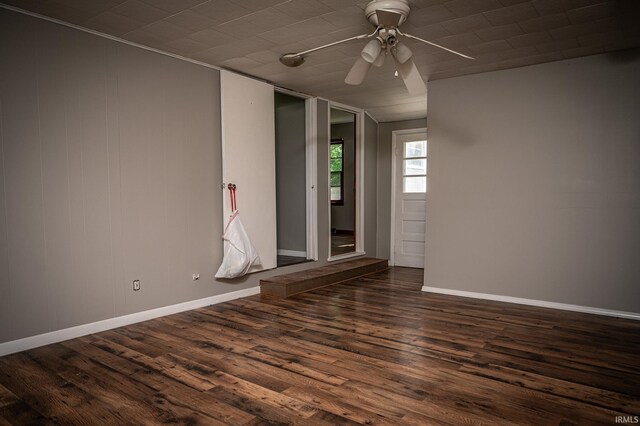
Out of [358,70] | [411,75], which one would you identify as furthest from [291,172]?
[411,75]

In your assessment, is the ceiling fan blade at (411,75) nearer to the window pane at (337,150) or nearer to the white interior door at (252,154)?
the white interior door at (252,154)

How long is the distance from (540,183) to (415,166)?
2542 millimetres

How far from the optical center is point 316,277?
492 cm

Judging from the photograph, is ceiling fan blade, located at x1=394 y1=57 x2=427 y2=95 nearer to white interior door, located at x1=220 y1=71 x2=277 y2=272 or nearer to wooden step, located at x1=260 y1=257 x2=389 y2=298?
white interior door, located at x1=220 y1=71 x2=277 y2=272

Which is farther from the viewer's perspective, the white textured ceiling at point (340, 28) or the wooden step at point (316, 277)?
the wooden step at point (316, 277)

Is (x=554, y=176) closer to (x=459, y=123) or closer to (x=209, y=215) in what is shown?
(x=459, y=123)

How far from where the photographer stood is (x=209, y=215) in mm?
4199

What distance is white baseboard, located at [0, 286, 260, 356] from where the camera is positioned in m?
2.92

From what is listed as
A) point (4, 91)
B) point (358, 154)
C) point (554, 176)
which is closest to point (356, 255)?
point (358, 154)

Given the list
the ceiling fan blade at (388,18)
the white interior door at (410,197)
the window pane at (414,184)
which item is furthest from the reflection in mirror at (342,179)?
the ceiling fan blade at (388,18)

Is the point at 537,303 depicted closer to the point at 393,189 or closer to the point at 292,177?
the point at 393,189

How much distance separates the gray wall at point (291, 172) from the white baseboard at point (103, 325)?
1.65 meters

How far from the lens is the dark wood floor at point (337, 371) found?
2107 millimetres

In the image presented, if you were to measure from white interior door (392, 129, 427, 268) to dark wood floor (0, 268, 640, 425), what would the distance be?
8.90 feet
